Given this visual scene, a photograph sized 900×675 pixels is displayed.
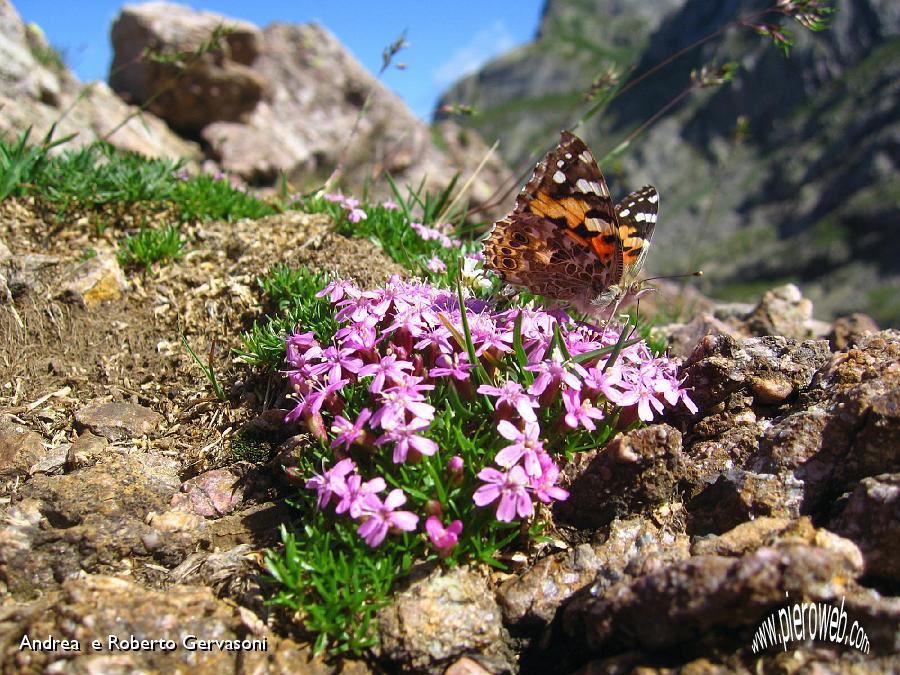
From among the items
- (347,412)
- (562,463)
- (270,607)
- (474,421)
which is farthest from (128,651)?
(562,463)

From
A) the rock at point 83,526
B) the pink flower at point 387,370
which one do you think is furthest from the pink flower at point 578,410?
the rock at point 83,526

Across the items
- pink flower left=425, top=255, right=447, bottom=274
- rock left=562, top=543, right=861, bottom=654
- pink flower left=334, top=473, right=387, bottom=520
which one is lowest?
rock left=562, top=543, right=861, bottom=654

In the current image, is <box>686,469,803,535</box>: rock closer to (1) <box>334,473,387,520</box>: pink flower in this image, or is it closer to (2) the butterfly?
(2) the butterfly

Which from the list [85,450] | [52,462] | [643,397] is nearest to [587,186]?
[643,397]

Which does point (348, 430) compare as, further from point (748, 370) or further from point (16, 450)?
point (748, 370)

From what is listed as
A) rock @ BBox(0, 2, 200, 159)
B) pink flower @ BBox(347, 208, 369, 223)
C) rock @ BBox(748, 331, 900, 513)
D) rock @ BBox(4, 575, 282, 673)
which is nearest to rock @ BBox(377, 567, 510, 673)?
rock @ BBox(4, 575, 282, 673)
